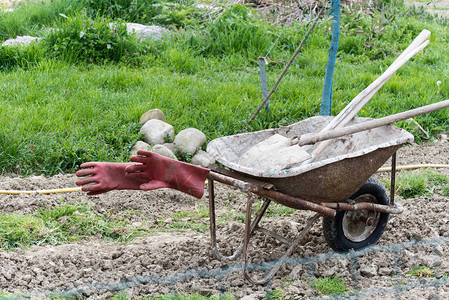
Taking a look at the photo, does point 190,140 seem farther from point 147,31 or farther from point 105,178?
point 147,31

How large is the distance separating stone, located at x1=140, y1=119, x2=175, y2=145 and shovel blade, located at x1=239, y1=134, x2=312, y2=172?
1.94 metres

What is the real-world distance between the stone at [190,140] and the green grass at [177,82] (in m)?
0.29

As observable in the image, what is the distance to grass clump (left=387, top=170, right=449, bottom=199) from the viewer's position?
188 inches

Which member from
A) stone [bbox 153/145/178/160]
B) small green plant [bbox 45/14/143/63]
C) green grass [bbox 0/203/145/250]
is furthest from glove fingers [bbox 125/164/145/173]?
small green plant [bbox 45/14/143/63]

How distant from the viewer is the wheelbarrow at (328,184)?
3.16 metres

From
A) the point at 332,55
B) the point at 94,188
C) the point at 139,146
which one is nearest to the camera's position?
the point at 94,188

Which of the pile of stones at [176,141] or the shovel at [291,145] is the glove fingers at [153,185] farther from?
the pile of stones at [176,141]

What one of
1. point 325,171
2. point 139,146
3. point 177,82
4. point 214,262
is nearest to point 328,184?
point 325,171

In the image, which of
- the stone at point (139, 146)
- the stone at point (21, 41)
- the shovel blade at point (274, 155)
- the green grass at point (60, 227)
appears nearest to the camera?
the shovel blade at point (274, 155)

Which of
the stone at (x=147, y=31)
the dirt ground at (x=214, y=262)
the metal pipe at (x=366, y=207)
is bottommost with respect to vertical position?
the stone at (x=147, y=31)

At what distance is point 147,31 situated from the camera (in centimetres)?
773

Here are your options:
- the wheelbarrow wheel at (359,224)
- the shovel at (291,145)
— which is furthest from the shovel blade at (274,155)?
the wheelbarrow wheel at (359,224)

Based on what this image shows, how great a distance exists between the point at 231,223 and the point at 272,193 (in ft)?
3.73

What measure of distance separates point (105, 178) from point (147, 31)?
17.1 feet
